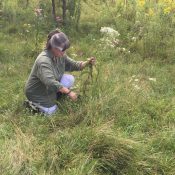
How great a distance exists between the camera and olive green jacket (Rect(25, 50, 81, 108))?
16.5 ft

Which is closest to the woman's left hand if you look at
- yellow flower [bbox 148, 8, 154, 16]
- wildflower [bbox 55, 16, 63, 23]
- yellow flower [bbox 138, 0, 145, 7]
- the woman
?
the woman

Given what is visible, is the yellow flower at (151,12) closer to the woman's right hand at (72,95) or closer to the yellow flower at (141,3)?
the yellow flower at (141,3)

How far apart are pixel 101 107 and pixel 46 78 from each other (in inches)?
27.2

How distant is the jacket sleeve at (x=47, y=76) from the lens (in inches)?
197

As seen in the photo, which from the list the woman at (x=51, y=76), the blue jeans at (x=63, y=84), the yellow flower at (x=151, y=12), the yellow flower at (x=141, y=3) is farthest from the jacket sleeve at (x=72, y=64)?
the yellow flower at (x=141, y=3)

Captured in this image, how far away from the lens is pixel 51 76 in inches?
198

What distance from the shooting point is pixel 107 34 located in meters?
7.77

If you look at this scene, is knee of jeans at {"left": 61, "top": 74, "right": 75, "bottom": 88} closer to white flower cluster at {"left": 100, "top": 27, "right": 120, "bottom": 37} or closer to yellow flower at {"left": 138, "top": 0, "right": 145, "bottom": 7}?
white flower cluster at {"left": 100, "top": 27, "right": 120, "bottom": 37}

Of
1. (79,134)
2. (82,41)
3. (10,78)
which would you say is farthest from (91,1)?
(79,134)

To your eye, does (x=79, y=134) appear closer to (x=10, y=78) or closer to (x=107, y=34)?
(x=10, y=78)

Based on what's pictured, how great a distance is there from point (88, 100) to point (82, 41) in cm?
321

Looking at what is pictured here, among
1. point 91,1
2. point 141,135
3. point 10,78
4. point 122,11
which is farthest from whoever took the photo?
point 91,1

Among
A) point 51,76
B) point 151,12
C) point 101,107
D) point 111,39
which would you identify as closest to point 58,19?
point 111,39

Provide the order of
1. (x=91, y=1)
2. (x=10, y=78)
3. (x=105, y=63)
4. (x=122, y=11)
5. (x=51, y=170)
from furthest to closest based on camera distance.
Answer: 1. (x=91, y=1)
2. (x=122, y=11)
3. (x=105, y=63)
4. (x=10, y=78)
5. (x=51, y=170)
